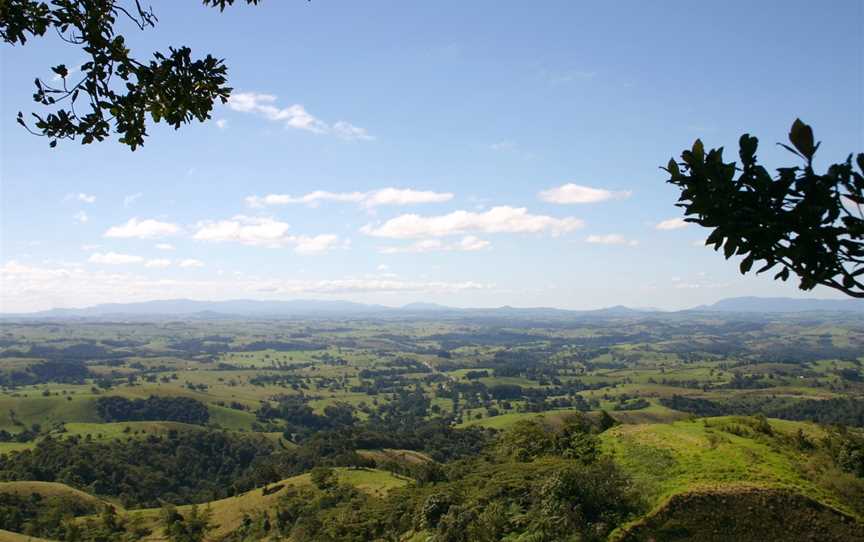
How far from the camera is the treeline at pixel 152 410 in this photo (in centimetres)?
16262

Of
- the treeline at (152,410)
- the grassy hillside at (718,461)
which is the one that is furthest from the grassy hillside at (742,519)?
the treeline at (152,410)

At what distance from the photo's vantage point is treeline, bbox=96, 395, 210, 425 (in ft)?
534

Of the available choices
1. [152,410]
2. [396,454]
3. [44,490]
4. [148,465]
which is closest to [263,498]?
[396,454]

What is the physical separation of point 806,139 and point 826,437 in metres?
41.6

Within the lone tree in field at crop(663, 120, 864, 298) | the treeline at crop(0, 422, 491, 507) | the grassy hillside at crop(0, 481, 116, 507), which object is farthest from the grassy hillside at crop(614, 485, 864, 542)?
the grassy hillside at crop(0, 481, 116, 507)

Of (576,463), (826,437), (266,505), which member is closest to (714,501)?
(576,463)

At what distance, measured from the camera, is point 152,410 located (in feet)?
548

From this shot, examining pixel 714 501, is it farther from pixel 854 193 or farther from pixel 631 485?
pixel 854 193

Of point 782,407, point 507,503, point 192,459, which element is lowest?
point 192,459

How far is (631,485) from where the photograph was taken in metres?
29.2

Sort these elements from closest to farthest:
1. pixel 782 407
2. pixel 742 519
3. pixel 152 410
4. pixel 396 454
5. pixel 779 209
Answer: pixel 779 209 < pixel 742 519 < pixel 396 454 < pixel 782 407 < pixel 152 410

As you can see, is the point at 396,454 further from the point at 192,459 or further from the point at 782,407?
the point at 782,407

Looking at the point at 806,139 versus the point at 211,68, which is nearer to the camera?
the point at 806,139

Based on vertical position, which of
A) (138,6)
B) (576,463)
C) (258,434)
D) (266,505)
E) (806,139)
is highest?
(138,6)
